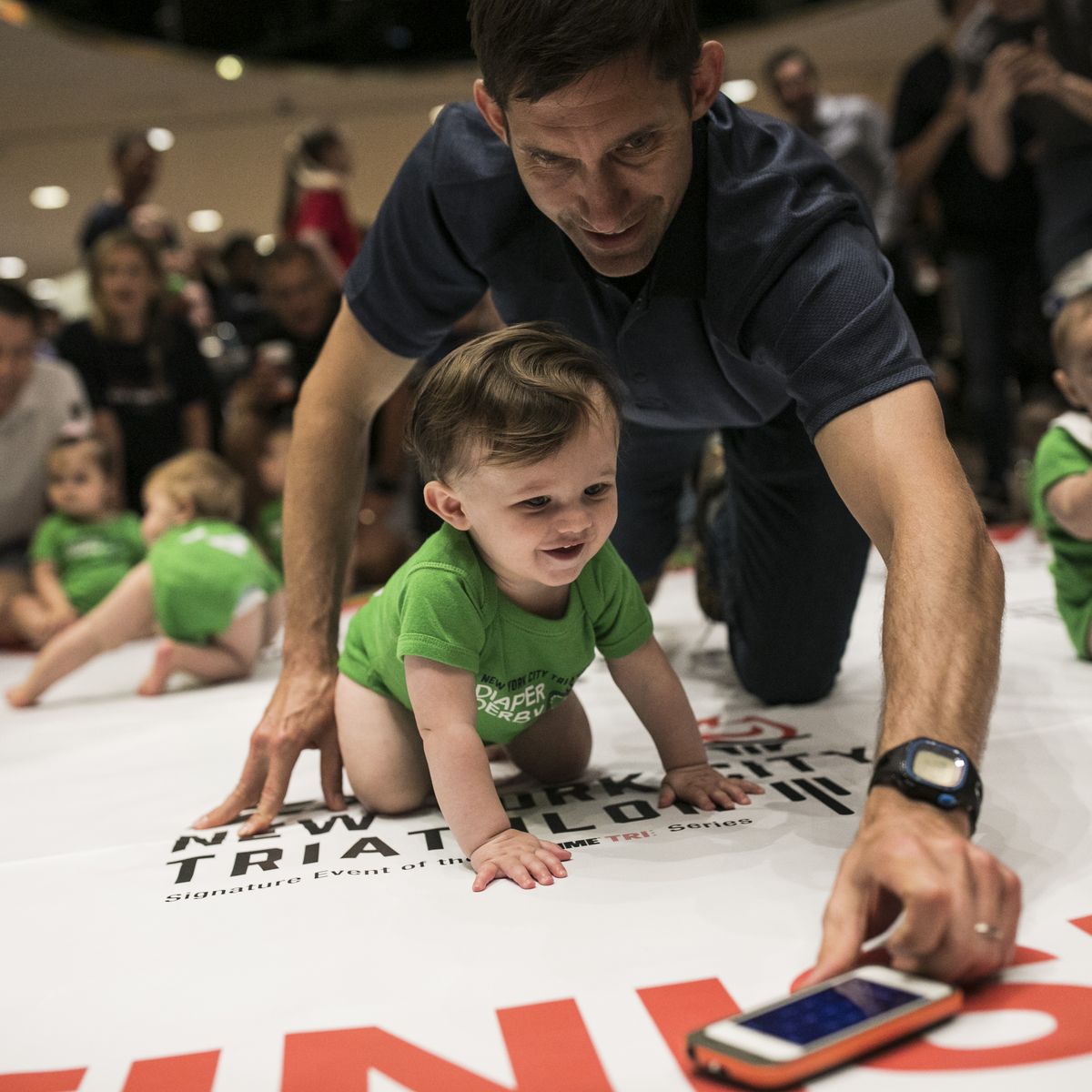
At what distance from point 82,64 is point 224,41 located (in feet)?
2.98

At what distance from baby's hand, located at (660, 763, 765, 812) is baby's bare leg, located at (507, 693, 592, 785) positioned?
5.7 inches

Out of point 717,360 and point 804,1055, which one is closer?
point 804,1055

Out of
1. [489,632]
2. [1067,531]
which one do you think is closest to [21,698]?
[489,632]

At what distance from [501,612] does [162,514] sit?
1814 mm

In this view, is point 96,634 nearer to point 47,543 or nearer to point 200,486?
point 200,486

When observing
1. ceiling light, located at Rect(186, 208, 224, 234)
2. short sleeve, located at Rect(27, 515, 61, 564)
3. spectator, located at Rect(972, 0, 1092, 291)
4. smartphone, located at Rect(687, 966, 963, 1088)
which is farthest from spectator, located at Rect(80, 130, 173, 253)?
Answer: ceiling light, located at Rect(186, 208, 224, 234)

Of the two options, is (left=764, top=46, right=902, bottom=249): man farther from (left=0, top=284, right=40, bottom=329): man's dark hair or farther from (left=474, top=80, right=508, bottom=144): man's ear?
(left=474, top=80, right=508, bottom=144): man's ear

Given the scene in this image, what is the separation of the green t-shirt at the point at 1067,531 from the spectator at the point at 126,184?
3761mm

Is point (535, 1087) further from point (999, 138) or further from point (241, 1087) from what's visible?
point (999, 138)

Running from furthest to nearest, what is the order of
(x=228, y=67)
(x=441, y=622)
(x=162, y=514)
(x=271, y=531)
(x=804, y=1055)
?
(x=228, y=67), (x=271, y=531), (x=162, y=514), (x=441, y=622), (x=804, y=1055)

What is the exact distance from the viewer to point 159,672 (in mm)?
2486

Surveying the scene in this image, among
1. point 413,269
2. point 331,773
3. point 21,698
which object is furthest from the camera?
point 21,698

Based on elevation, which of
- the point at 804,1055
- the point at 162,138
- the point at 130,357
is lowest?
the point at 804,1055

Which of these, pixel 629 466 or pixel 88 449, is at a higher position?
pixel 88 449
